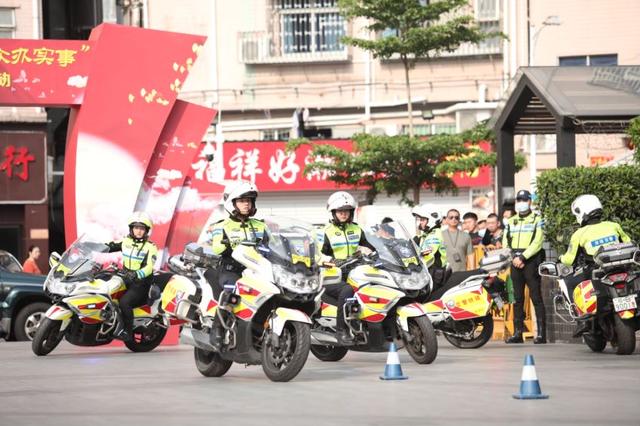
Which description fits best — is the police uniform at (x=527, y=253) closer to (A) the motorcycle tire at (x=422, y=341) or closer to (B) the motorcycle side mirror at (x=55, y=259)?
(A) the motorcycle tire at (x=422, y=341)

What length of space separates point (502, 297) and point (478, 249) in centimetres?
206

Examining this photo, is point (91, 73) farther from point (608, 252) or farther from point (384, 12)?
point (384, 12)

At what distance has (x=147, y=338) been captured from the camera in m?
20.0

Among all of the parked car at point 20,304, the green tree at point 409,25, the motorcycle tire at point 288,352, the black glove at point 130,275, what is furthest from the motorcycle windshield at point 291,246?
the green tree at point 409,25

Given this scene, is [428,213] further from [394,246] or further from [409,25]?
[409,25]

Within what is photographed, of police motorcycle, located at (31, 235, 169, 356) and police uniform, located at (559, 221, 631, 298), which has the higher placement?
police uniform, located at (559, 221, 631, 298)

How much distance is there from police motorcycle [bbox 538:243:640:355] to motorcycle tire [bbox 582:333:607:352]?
1cm

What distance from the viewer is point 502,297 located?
64.3 feet

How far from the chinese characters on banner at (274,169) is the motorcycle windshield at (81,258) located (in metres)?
22.6

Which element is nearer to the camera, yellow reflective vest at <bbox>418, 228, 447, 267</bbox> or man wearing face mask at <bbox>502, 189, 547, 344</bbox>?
yellow reflective vest at <bbox>418, 228, 447, 267</bbox>

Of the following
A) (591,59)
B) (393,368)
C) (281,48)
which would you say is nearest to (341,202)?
(393,368)

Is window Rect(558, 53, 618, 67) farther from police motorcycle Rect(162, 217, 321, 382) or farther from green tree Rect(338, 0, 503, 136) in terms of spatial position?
police motorcycle Rect(162, 217, 321, 382)

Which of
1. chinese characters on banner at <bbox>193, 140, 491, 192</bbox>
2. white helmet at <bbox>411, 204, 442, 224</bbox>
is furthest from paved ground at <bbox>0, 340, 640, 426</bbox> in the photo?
chinese characters on banner at <bbox>193, 140, 491, 192</bbox>

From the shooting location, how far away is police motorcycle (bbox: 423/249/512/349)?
17.7 meters
